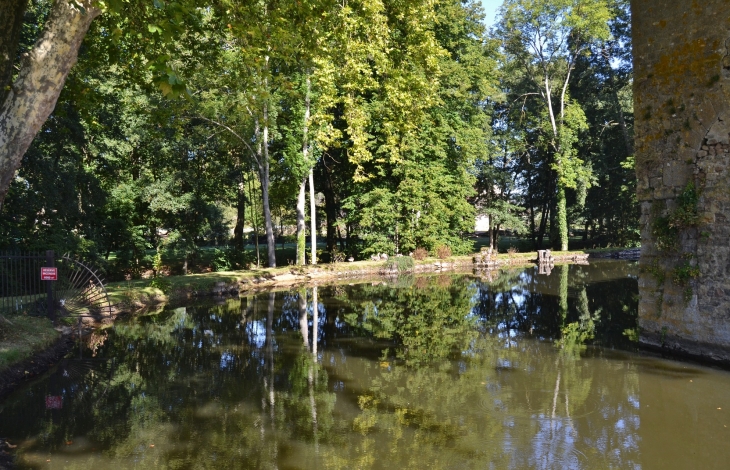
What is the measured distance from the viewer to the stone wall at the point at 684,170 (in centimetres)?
802

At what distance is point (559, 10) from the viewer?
33.0 meters

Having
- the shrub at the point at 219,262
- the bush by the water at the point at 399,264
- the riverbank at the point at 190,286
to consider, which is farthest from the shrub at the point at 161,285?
the bush by the water at the point at 399,264

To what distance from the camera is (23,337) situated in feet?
30.8

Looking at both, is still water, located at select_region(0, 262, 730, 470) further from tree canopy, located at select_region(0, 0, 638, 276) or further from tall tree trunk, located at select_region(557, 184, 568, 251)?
tall tree trunk, located at select_region(557, 184, 568, 251)

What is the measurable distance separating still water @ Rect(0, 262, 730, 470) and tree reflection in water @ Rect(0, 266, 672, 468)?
1.0 inches

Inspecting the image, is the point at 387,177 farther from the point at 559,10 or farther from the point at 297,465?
the point at 297,465

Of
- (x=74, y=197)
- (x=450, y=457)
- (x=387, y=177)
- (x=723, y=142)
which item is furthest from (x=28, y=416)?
(x=387, y=177)

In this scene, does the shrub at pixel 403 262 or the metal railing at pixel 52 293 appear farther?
the shrub at pixel 403 262

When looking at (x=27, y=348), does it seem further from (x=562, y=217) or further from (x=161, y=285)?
(x=562, y=217)

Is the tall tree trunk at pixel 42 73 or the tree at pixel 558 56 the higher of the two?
the tree at pixel 558 56

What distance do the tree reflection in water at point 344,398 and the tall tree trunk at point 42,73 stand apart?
340 cm

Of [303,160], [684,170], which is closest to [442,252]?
[303,160]

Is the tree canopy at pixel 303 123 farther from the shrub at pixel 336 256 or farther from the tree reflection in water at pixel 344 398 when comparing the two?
the tree reflection in water at pixel 344 398

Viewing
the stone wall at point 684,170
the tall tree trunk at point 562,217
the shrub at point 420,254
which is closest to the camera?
the stone wall at point 684,170
